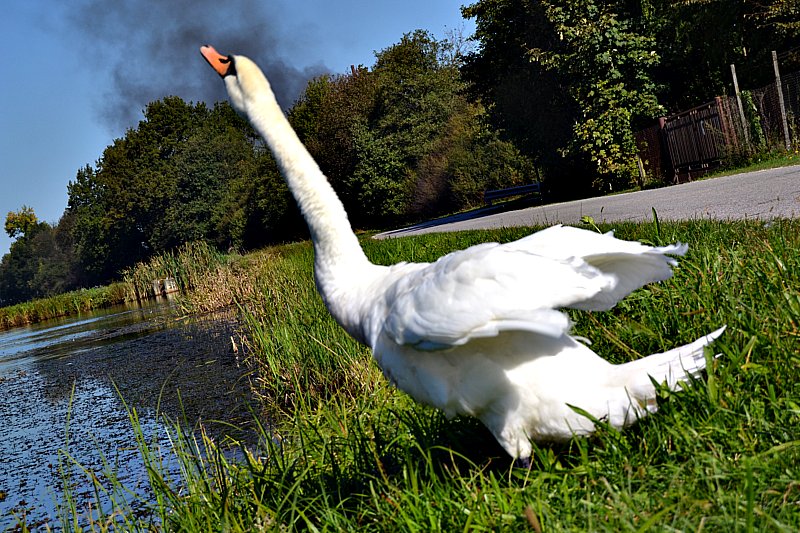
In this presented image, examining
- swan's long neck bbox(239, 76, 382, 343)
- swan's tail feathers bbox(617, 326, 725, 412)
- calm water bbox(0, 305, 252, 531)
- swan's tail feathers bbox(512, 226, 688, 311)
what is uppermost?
swan's long neck bbox(239, 76, 382, 343)

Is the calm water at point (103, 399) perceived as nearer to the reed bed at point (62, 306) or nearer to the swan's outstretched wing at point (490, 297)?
the swan's outstretched wing at point (490, 297)

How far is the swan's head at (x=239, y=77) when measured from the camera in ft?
12.7

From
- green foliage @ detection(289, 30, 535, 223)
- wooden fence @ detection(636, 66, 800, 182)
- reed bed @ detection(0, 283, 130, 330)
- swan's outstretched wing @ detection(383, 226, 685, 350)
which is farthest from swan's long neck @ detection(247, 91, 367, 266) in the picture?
green foliage @ detection(289, 30, 535, 223)

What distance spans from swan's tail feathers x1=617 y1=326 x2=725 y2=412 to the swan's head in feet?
7.29

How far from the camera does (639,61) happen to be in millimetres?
23391

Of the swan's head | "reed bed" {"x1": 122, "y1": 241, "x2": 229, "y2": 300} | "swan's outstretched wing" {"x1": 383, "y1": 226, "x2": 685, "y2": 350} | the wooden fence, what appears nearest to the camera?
"swan's outstretched wing" {"x1": 383, "y1": 226, "x2": 685, "y2": 350}

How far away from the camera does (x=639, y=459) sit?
2848 mm

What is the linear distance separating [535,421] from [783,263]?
2.10 m

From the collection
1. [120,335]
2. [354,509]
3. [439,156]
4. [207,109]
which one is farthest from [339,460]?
[207,109]

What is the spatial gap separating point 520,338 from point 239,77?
6.69ft

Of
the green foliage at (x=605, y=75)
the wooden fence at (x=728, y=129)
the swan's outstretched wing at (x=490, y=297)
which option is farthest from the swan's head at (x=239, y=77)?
the green foliage at (x=605, y=75)

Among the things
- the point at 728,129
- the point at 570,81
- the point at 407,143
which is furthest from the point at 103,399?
the point at 407,143

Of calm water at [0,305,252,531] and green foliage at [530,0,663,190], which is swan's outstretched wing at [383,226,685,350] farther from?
green foliage at [530,0,663,190]

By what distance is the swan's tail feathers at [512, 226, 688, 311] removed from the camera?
2.93 meters
